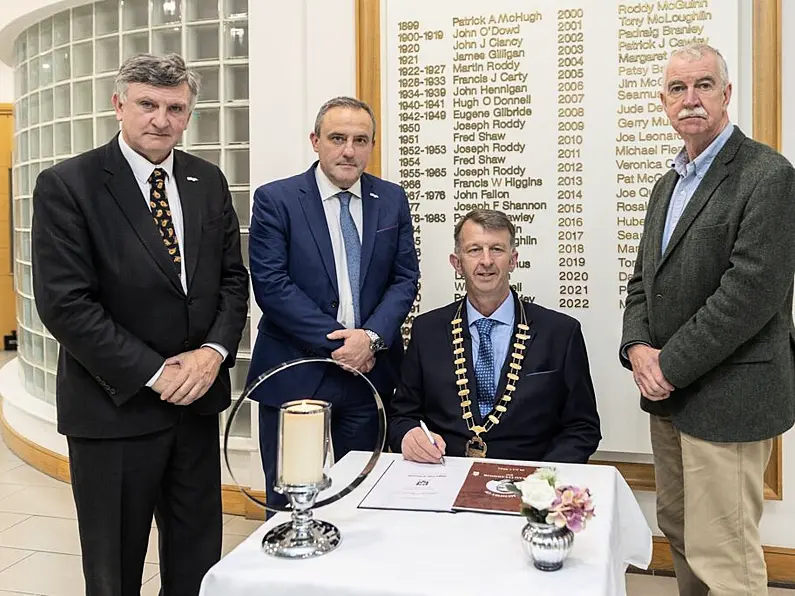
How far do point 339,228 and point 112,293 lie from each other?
0.75 metres

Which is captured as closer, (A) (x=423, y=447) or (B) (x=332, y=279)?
(A) (x=423, y=447)

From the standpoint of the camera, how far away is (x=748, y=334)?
75.5 inches

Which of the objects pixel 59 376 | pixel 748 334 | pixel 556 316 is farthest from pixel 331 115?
pixel 748 334

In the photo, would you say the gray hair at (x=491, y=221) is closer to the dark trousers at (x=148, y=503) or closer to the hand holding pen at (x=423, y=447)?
the hand holding pen at (x=423, y=447)

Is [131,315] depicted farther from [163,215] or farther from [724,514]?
[724,514]

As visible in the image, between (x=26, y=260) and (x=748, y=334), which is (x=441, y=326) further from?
(x=26, y=260)

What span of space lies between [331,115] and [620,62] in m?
1.19

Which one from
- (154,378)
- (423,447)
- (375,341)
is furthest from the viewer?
(375,341)

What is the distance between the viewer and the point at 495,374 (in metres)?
2.18

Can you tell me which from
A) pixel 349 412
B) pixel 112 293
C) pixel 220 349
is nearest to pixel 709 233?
pixel 349 412

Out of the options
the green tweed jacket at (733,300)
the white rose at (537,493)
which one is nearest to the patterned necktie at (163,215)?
the white rose at (537,493)

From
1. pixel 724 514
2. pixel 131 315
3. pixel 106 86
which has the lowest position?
pixel 724 514

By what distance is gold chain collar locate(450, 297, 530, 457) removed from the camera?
2.11 metres

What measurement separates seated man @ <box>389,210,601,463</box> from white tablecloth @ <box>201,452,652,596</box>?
574mm
